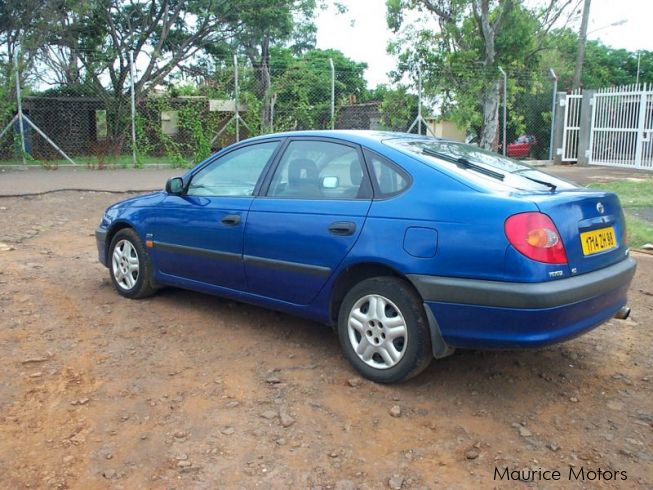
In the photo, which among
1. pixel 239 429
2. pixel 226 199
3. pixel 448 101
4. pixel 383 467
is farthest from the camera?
pixel 448 101

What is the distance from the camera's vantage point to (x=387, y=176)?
374cm

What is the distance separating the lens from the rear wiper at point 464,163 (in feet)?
12.2

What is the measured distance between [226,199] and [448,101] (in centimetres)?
1252

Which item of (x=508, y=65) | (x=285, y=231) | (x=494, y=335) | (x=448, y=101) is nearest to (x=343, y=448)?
(x=494, y=335)

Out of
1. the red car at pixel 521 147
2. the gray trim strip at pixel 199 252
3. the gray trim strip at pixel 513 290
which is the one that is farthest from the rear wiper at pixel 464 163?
the red car at pixel 521 147

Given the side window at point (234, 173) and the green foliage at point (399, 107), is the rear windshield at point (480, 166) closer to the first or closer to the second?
the side window at point (234, 173)

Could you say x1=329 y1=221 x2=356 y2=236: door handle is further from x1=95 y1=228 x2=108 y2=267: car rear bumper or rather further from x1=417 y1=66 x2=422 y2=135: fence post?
x1=417 y1=66 x2=422 y2=135: fence post

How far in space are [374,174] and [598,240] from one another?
4.33 ft

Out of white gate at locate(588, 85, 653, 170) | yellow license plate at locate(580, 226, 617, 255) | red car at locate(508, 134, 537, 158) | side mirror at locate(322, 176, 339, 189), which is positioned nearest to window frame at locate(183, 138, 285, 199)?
side mirror at locate(322, 176, 339, 189)

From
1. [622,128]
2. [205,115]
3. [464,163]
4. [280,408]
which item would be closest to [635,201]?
[622,128]

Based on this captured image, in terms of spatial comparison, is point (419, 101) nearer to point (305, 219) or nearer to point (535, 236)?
point (305, 219)

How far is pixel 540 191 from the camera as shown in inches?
138

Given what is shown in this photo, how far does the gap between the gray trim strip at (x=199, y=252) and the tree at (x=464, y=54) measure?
11.9m

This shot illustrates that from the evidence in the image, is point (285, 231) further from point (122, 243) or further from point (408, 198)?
point (122, 243)
